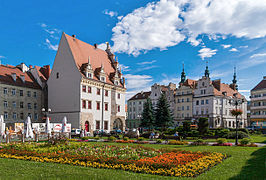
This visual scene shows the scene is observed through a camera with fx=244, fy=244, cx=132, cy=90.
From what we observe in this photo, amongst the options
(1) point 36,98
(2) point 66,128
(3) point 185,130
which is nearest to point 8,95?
(1) point 36,98

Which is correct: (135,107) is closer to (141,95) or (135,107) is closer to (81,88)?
(141,95)

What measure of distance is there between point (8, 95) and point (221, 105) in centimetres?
5603

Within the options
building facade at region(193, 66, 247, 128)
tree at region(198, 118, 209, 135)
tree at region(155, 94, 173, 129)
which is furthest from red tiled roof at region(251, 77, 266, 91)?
tree at region(198, 118, 209, 135)

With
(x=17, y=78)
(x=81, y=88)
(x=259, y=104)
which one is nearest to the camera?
(x=81, y=88)

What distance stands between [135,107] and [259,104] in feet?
132

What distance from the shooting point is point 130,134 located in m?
35.9

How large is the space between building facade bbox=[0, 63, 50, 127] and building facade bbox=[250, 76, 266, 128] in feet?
181

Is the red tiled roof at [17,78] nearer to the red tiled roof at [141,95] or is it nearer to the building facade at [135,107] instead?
the building facade at [135,107]

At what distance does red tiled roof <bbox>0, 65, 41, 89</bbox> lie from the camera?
43.7 meters

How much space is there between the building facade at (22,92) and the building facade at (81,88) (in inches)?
124

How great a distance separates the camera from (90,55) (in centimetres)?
5091

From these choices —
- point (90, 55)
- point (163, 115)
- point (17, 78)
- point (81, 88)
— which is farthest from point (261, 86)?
point (17, 78)

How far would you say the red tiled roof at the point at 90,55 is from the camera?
4675 centimetres

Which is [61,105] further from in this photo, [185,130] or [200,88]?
[200,88]
